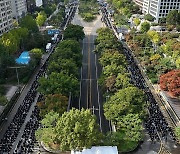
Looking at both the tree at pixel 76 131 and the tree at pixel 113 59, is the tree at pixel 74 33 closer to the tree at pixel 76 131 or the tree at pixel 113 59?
the tree at pixel 113 59

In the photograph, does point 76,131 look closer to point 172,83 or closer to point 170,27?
point 172,83

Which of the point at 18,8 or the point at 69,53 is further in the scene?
the point at 18,8

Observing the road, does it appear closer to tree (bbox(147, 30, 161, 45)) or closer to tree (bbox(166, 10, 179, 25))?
tree (bbox(147, 30, 161, 45))

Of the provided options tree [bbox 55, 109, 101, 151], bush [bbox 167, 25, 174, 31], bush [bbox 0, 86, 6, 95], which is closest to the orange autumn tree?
tree [bbox 55, 109, 101, 151]

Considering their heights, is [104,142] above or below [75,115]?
below

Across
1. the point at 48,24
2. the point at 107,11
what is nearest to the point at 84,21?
the point at 48,24

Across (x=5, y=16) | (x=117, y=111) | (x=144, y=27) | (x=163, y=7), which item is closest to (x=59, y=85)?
(x=117, y=111)

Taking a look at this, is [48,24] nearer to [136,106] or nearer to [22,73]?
[22,73]
